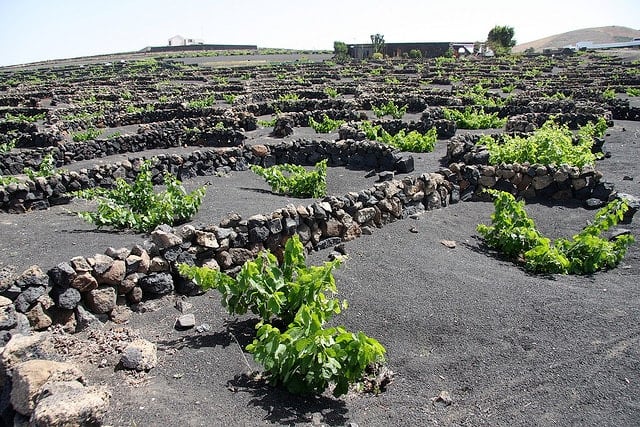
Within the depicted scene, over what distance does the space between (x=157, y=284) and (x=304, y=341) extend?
2860mm

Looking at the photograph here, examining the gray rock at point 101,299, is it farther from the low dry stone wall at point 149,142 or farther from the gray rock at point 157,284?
the low dry stone wall at point 149,142

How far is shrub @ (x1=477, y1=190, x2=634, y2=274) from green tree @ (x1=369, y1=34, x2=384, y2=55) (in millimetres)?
79229

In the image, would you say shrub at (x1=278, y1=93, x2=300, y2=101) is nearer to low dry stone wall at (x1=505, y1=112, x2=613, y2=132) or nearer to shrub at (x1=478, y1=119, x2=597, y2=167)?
low dry stone wall at (x1=505, y1=112, x2=613, y2=132)

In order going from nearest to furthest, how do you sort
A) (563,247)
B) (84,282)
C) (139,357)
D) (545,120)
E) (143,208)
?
(139,357), (84,282), (563,247), (143,208), (545,120)

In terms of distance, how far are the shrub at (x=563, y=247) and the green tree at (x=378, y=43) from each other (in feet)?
260

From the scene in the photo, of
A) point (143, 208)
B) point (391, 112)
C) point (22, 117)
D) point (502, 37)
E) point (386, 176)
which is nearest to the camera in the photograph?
point (143, 208)

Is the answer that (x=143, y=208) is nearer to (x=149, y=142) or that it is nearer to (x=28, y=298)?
(x=28, y=298)

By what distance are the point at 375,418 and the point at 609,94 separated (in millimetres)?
28564

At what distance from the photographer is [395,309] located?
619cm

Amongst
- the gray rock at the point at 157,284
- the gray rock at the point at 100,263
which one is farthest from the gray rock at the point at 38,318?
the gray rock at the point at 157,284

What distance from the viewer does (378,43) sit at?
288ft

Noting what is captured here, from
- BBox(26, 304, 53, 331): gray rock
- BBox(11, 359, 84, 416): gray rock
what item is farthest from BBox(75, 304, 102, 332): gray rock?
BBox(11, 359, 84, 416): gray rock

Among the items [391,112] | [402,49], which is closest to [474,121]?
[391,112]

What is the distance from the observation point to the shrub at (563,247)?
724 centimetres
